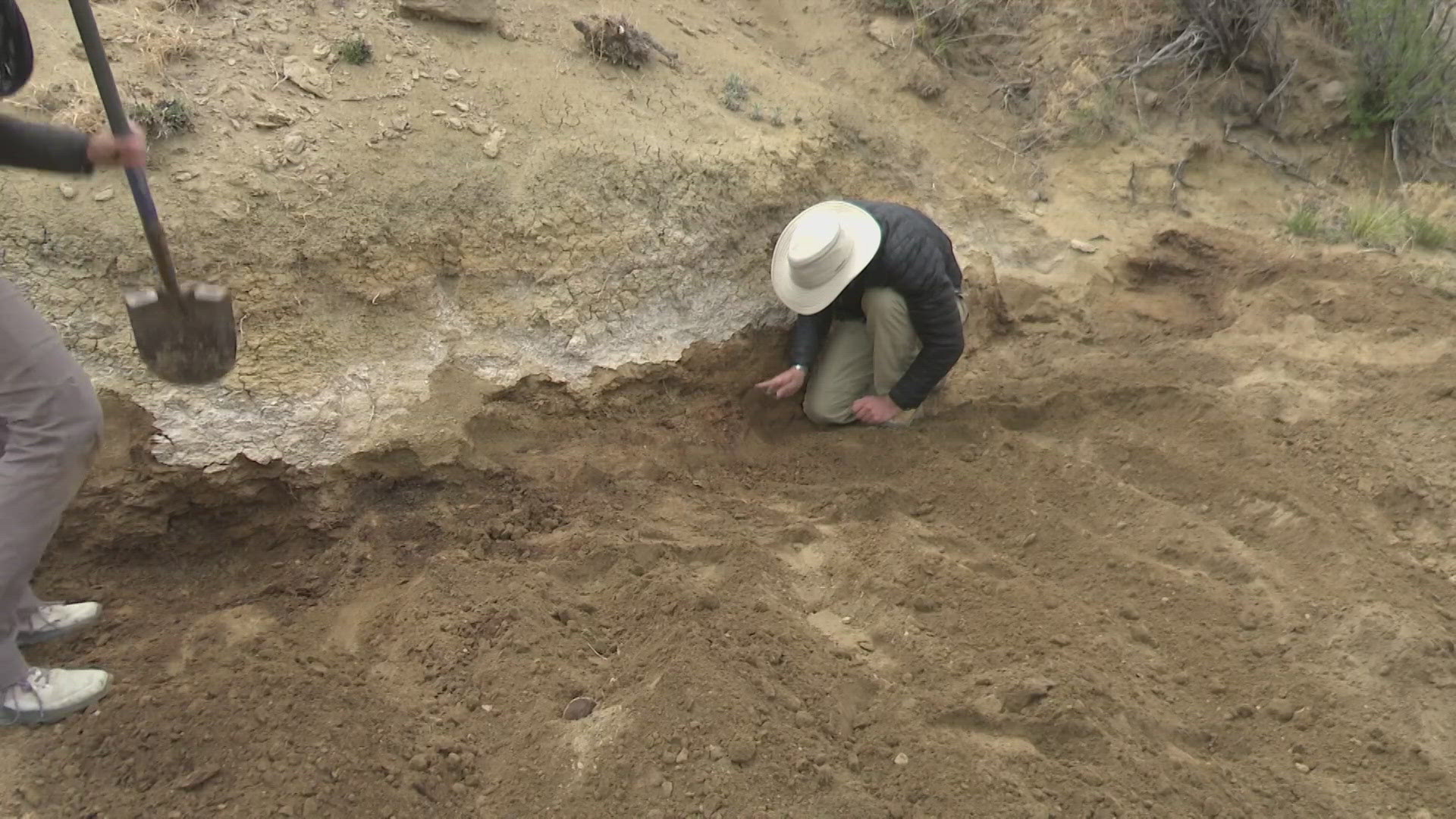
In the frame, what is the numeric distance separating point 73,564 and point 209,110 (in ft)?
4.98

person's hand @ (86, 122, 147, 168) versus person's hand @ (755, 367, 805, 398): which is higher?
Result: person's hand @ (86, 122, 147, 168)

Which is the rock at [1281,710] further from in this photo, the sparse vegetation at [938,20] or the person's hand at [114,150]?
the sparse vegetation at [938,20]

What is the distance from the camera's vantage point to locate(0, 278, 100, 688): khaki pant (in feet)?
6.74

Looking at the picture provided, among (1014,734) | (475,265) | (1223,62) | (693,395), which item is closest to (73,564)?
(475,265)

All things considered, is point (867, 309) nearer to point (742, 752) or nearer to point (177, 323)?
point (742, 752)

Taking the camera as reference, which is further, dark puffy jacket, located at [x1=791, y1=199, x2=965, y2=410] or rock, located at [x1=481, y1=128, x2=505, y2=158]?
rock, located at [x1=481, y1=128, x2=505, y2=158]

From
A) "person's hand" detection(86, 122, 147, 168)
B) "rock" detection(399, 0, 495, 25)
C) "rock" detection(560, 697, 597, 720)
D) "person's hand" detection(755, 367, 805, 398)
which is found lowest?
"person's hand" detection(755, 367, 805, 398)

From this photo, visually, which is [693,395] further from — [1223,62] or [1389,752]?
[1223,62]

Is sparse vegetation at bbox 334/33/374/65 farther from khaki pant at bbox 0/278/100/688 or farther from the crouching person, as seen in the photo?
khaki pant at bbox 0/278/100/688

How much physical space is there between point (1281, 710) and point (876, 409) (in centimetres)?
167

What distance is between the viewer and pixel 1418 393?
363 centimetres

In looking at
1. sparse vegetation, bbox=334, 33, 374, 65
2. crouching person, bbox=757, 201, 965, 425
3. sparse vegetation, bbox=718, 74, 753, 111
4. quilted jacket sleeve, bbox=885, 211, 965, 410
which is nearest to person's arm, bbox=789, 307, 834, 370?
crouching person, bbox=757, 201, 965, 425

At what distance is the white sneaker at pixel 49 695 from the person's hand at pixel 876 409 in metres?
2.51

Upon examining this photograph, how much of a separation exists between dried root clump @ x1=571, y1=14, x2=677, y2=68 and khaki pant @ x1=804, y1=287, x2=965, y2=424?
1.40 meters
